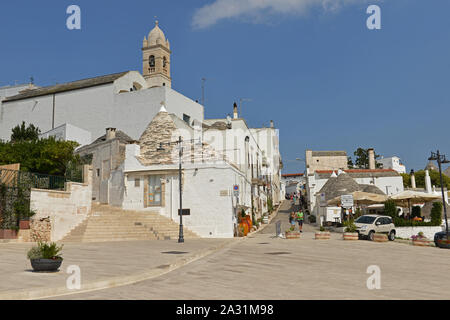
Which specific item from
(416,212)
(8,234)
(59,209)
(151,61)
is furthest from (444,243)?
(151,61)

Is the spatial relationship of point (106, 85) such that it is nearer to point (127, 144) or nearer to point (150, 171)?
point (127, 144)

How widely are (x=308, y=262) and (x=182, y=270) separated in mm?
4389

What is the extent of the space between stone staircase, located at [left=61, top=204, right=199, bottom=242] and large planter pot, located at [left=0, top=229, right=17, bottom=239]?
110 inches

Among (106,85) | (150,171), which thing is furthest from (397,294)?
(106,85)

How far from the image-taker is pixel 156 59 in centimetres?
5844

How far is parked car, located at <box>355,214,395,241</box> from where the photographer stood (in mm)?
23500

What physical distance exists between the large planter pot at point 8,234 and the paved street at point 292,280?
11.0 metres

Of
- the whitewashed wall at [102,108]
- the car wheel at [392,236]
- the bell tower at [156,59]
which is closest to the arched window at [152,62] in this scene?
the bell tower at [156,59]

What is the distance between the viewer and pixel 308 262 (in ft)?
43.5

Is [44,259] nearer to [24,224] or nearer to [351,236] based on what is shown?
[24,224]

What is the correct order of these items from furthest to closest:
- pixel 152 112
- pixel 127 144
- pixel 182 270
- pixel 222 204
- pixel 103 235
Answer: pixel 152 112
pixel 127 144
pixel 222 204
pixel 103 235
pixel 182 270

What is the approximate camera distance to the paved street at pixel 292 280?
7.70 metres

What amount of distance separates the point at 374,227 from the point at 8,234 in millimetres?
19830

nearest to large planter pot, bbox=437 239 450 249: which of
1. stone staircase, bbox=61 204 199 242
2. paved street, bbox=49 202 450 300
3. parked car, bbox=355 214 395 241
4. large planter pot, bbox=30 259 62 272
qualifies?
parked car, bbox=355 214 395 241
